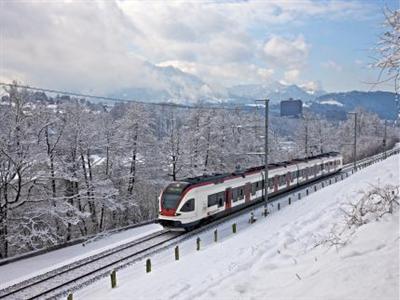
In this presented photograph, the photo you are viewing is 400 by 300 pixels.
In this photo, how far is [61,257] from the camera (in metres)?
20.5

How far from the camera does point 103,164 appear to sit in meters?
37.1

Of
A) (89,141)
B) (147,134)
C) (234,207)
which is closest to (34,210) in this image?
(89,141)

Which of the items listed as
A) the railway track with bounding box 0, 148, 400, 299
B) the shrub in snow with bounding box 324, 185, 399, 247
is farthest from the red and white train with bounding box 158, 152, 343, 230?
the shrub in snow with bounding box 324, 185, 399, 247

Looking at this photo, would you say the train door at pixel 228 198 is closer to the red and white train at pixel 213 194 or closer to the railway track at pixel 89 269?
the red and white train at pixel 213 194

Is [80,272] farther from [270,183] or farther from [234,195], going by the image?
[270,183]

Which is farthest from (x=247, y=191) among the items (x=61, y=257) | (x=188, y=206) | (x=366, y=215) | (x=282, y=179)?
(x=366, y=215)

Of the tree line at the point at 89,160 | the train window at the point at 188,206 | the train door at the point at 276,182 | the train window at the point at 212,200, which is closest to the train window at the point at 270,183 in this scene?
the train door at the point at 276,182

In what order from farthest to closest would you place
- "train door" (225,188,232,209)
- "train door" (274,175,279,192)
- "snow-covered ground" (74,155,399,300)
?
"train door" (274,175,279,192) < "train door" (225,188,232,209) < "snow-covered ground" (74,155,399,300)

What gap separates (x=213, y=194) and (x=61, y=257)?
9.41 m

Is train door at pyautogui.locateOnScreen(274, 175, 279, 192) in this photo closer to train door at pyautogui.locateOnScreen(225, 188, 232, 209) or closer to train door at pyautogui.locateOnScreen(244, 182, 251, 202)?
train door at pyautogui.locateOnScreen(244, 182, 251, 202)

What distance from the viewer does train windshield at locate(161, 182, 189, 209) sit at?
22.7 metres

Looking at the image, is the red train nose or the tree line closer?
the red train nose

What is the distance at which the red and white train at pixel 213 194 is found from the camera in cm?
2270

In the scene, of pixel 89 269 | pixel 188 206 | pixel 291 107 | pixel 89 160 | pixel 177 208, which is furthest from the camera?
pixel 291 107
